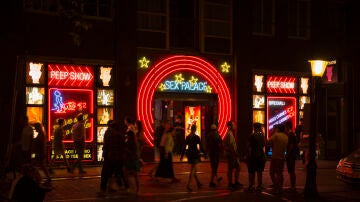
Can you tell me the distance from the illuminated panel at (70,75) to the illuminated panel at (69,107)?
0.22 meters

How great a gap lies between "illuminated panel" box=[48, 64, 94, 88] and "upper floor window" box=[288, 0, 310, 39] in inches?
392

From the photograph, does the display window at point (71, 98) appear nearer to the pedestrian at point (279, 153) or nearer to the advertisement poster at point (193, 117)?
the advertisement poster at point (193, 117)

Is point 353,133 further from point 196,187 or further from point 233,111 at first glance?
point 196,187

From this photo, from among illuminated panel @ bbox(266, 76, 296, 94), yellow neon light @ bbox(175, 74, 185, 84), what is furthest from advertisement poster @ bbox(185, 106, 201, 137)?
illuminated panel @ bbox(266, 76, 296, 94)

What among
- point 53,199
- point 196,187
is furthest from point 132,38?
point 53,199

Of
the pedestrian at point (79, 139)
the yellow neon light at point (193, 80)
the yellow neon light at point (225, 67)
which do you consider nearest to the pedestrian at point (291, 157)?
the pedestrian at point (79, 139)

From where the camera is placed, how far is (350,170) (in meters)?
15.9

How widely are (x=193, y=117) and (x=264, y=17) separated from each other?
5.36m

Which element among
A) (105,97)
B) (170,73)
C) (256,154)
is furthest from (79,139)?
(256,154)

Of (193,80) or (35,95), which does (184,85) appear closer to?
(193,80)

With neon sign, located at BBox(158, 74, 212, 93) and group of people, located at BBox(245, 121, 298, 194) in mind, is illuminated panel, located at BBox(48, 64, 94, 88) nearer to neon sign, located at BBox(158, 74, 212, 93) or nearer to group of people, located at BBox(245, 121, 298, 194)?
neon sign, located at BBox(158, 74, 212, 93)

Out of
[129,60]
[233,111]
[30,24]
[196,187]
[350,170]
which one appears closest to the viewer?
[350,170]

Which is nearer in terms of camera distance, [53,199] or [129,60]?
[53,199]

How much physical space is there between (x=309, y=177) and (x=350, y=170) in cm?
137
